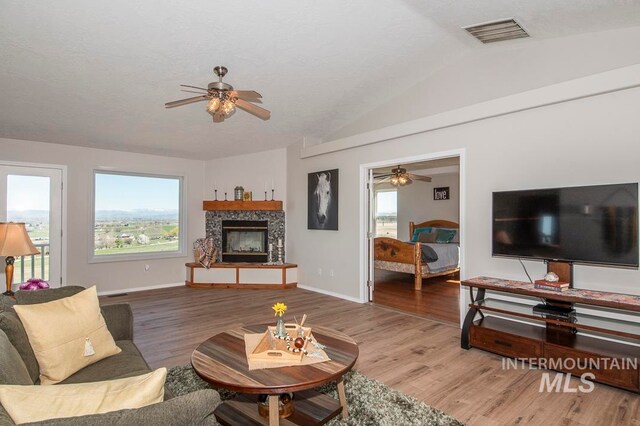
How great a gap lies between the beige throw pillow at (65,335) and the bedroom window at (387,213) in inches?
355

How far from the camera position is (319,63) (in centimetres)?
403

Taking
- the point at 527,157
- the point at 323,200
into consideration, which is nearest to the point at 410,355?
the point at 527,157

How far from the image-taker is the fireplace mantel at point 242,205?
684cm

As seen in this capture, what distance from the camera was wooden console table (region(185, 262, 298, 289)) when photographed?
6.55 metres

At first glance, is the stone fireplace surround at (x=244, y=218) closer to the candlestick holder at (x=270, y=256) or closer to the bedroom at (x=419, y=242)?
the candlestick holder at (x=270, y=256)

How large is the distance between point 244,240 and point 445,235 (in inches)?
189

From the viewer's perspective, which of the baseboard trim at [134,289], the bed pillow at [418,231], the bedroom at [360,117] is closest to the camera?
the bedroom at [360,117]

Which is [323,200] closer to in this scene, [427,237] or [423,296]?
[423,296]

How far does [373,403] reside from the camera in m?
2.48

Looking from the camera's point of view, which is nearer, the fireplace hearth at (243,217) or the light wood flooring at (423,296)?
the light wood flooring at (423,296)

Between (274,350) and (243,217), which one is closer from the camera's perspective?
(274,350)

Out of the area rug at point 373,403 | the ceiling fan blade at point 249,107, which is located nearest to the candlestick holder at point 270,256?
the ceiling fan blade at point 249,107

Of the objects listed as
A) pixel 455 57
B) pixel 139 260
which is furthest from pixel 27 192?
pixel 455 57

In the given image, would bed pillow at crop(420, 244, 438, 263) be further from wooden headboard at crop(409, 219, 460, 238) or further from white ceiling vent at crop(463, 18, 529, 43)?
white ceiling vent at crop(463, 18, 529, 43)
